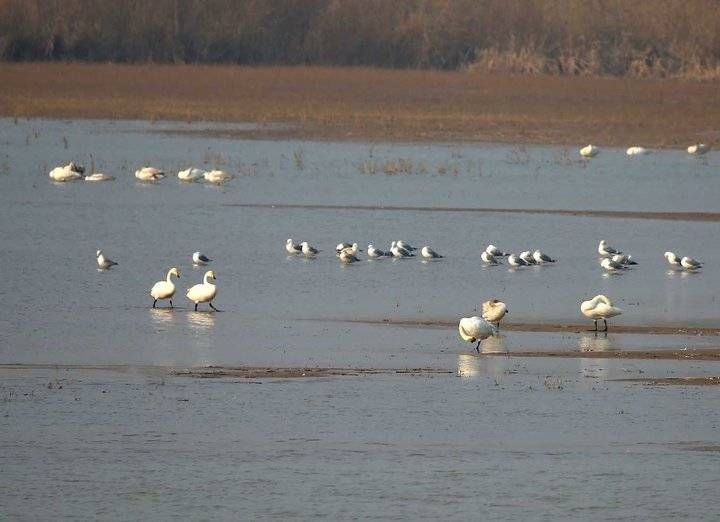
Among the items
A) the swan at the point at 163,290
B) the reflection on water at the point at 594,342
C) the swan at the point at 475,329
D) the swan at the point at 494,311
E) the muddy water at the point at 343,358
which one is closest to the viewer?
the muddy water at the point at 343,358

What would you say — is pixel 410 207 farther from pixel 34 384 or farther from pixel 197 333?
pixel 34 384

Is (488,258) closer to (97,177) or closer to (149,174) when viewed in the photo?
(149,174)

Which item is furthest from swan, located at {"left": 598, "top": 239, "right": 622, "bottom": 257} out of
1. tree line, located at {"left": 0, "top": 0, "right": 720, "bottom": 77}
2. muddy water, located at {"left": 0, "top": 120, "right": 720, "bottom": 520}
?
tree line, located at {"left": 0, "top": 0, "right": 720, "bottom": 77}

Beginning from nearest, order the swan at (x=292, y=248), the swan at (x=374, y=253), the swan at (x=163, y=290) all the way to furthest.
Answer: the swan at (x=163, y=290)
the swan at (x=374, y=253)
the swan at (x=292, y=248)

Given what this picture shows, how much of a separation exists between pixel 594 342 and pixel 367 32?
39.4 m

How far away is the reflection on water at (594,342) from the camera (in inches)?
533

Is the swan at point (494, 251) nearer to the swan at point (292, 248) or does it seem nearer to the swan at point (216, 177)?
the swan at point (292, 248)

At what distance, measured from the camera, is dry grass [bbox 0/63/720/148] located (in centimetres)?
3612

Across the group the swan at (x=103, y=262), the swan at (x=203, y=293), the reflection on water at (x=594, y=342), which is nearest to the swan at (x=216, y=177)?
the swan at (x=103, y=262)

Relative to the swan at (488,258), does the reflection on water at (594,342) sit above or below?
above

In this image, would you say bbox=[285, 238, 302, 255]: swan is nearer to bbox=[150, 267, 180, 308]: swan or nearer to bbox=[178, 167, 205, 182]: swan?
bbox=[150, 267, 180, 308]: swan

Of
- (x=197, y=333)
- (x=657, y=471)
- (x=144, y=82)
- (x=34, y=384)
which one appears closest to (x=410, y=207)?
(x=197, y=333)

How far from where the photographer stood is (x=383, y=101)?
41969 mm

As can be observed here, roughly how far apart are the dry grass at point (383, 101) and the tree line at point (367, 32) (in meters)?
1.54
